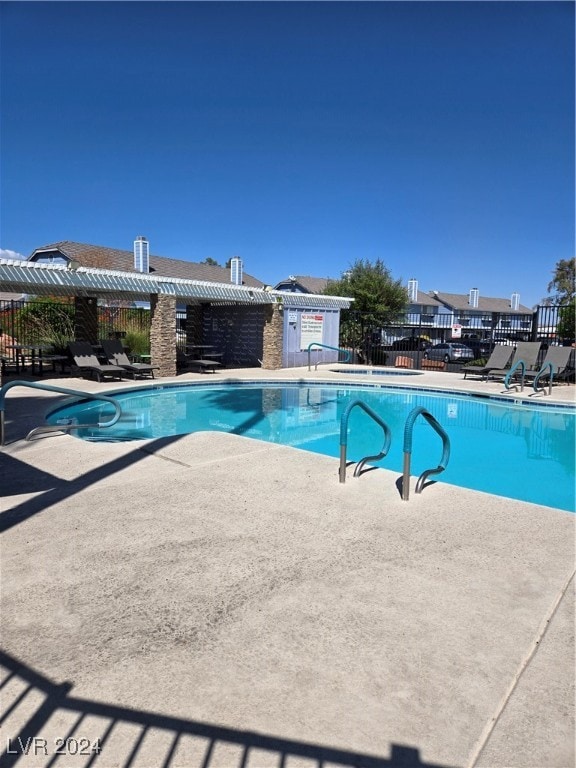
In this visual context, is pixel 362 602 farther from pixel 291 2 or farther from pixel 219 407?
pixel 291 2

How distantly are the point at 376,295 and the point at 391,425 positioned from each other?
1571cm

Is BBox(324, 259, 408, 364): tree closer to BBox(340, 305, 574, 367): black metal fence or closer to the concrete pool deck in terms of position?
BBox(340, 305, 574, 367): black metal fence

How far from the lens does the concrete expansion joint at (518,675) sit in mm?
1952

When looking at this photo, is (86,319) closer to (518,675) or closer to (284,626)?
(284,626)

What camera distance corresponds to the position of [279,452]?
6.49 metres

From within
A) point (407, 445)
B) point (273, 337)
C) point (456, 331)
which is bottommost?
point (407, 445)

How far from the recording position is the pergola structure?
13.1 meters

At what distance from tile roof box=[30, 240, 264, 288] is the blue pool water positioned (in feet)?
61.0

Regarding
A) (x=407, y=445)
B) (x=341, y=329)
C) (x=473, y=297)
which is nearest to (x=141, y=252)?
(x=341, y=329)

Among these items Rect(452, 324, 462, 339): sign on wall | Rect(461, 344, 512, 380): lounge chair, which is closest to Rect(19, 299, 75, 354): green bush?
Rect(461, 344, 512, 380): lounge chair

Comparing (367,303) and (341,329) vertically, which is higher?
(367,303)

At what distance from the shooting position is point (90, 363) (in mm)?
14914

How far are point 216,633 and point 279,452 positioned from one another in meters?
3.84

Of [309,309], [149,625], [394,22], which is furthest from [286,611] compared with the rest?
[309,309]
